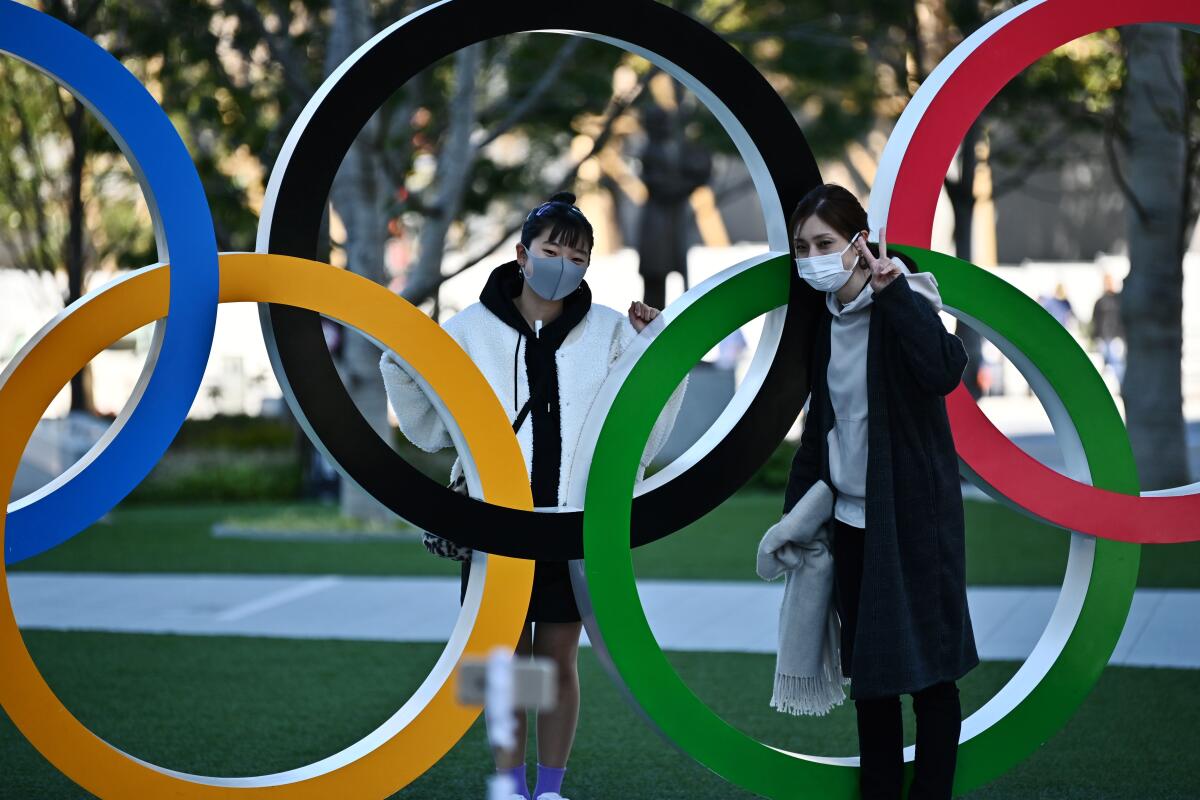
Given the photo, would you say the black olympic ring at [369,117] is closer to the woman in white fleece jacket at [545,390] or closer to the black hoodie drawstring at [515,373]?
the woman in white fleece jacket at [545,390]

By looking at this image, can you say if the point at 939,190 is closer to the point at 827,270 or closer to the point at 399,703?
the point at 827,270

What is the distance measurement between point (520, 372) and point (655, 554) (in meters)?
6.54

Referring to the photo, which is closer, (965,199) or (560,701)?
(560,701)

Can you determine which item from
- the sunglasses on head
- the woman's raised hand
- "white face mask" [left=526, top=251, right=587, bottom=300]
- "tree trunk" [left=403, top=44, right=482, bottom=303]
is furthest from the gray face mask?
"tree trunk" [left=403, top=44, right=482, bottom=303]

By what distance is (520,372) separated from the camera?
4.61 meters

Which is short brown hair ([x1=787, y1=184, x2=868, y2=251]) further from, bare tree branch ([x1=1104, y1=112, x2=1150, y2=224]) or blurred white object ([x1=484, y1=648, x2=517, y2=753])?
bare tree branch ([x1=1104, y1=112, x2=1150, y2=224])

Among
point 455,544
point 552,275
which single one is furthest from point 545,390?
point 455,544

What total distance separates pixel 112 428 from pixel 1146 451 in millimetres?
9911

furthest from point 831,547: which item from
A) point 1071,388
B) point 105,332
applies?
point 105,332

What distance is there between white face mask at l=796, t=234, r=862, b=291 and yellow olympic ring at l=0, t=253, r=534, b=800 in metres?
1.01

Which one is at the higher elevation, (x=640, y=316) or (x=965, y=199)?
(x=965, y=199)

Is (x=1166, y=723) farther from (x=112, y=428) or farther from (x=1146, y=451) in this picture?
(x=1146, y=451)

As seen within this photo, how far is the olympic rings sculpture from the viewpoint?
4293 mm

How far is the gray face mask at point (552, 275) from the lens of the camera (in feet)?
14.5
